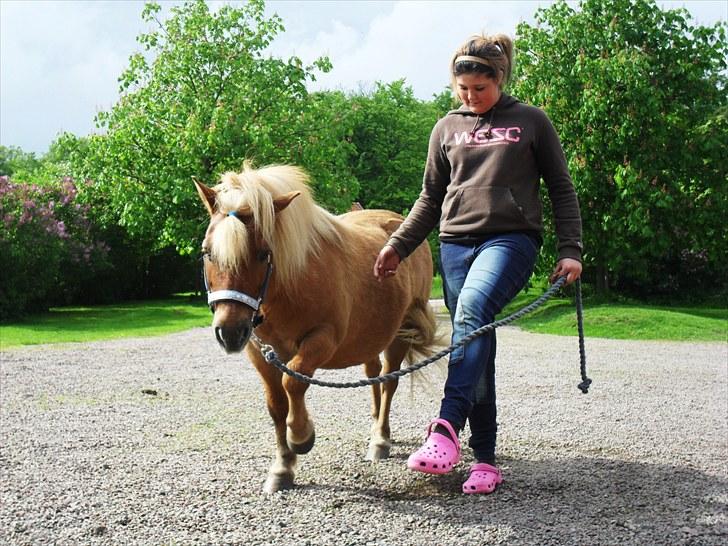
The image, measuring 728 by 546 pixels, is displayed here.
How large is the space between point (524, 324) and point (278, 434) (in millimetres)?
14868

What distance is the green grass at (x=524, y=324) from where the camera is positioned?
15.8 m

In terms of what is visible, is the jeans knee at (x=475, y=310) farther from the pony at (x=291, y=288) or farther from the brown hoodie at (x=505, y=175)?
the pony at (x=291, y=288)

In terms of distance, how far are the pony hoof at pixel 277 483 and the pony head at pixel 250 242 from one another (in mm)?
1235

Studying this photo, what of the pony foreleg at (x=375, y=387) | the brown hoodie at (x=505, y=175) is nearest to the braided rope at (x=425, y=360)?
the brown hoodie at (x=505, y=175)

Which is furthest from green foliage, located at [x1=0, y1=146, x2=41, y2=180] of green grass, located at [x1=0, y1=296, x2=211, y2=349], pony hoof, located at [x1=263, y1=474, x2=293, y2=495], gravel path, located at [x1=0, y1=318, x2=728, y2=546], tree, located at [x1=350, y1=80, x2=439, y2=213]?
pony hoof, located at [x1=263, y1=474, x2=293, y2=495]

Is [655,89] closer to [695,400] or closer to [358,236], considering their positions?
[695,400]

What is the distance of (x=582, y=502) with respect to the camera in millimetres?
4352

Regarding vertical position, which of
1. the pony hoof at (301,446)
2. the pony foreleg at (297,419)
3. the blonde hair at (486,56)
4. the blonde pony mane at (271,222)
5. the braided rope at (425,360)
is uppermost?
the blonde hair at (486,56)

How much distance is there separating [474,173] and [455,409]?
1308mm

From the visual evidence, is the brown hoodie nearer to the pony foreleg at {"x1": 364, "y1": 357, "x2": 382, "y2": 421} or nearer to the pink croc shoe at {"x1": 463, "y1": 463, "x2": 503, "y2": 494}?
the pink croc shoe at {"x1": 463, "y1": 463, "x2": 503, "y2": 494}

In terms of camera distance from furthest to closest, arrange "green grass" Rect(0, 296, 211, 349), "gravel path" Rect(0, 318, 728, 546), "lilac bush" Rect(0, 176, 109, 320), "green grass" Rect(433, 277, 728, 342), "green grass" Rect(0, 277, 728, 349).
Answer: "lilac bush" Rect(0, 176, 109, 320) → "green grass" Rect(433, 277, 728, 342) → "green grass" Rect(0, 277, 728, 349) → "green grass" Rect(0, 296, 211, 349) → "gravel path" Rect(0, 318, 728, 546)

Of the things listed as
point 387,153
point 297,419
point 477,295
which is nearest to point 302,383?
point 297,419

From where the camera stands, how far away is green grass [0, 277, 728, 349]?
15.8 meters

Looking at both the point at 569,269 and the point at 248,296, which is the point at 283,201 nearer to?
the point at 248,296
